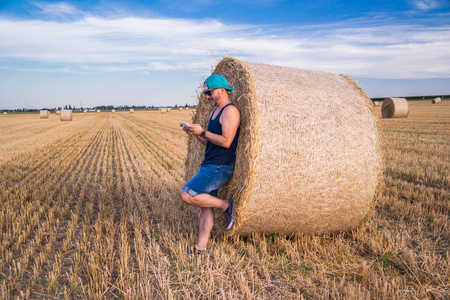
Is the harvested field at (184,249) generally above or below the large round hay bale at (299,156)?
below

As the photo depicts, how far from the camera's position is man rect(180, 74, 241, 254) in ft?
12.5

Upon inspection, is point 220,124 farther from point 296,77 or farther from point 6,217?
point 6,217

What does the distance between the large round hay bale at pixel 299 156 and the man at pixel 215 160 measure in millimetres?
141

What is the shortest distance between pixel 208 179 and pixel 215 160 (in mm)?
276

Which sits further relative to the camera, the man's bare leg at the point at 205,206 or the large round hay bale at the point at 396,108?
the large round hay bale at the point at 396,108

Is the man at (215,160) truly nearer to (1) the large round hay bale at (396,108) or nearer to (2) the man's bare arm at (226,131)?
(2) the man's bare arm at (226,131)

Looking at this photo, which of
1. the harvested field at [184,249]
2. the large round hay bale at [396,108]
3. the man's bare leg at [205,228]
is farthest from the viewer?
the large round hay bale at [396,108]

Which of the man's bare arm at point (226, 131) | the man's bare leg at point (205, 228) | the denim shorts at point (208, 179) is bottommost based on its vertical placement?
the man's bare leg at point (205, 228)

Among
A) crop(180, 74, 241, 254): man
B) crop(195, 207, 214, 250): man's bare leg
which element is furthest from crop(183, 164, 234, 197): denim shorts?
crop(195, 207, 214, 250): man's bare leg

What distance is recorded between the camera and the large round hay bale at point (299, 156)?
12.7 feet

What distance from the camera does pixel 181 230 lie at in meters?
4.81

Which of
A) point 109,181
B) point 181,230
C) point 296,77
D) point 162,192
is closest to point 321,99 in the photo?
point 296,77

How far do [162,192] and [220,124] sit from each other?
10.9 ft

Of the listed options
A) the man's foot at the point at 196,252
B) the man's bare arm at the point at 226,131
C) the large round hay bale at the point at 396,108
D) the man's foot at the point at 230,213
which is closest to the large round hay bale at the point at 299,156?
the man's foot at the point at 230,213
